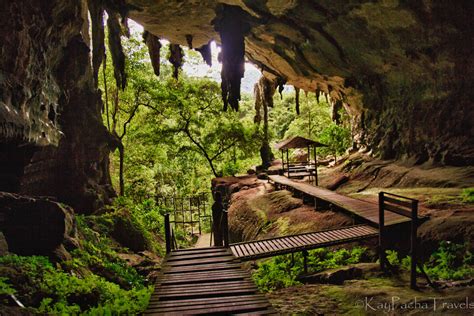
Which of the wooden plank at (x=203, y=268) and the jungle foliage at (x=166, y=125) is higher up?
the jungle foliage at (x=166, y=125)

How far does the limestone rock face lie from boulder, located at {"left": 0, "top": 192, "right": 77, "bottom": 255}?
28.6 ft

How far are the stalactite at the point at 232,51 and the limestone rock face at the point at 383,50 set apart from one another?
17.9 inches

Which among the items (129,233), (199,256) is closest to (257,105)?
(129,233)

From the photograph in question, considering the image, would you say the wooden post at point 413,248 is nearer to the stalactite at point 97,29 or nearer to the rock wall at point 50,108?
the rock wall at point 50,108

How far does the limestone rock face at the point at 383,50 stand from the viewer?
39.2 feet

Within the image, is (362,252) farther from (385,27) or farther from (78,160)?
(78,160)

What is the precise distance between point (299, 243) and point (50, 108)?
30.7 feet

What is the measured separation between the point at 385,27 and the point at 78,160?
13.7 m

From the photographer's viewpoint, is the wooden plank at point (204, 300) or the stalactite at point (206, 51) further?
the stalactite at point (206, 51)

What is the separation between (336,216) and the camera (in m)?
11.3

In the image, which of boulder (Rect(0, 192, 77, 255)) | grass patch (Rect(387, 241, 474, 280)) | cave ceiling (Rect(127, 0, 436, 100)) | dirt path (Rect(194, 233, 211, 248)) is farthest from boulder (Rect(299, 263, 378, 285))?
dirt path (Rect(194, 233, 211, 248))

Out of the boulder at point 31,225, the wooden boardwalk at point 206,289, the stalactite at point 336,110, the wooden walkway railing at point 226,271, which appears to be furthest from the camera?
the stalactite at point 336,110

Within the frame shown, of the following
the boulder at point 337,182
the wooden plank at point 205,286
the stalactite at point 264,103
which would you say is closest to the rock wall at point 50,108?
the wooden plank at point 205,286

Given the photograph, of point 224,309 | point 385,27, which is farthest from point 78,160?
point 385,27
